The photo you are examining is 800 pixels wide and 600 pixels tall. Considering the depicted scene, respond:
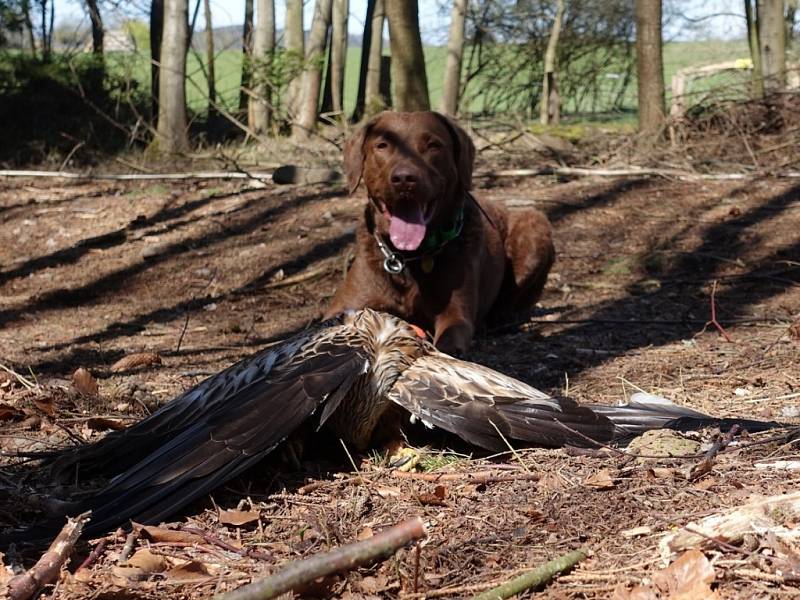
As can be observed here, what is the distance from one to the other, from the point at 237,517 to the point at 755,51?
15681 mm

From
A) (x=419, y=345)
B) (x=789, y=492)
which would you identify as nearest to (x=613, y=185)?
(x=419, y=345)

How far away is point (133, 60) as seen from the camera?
53.0 feet

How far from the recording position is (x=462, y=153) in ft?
21.5

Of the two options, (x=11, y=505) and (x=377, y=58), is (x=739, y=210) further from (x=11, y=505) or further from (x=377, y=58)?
(x=377, y=58)

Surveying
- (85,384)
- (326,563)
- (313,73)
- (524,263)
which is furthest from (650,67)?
(326,563)

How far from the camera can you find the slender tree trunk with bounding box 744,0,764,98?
13.1 meters

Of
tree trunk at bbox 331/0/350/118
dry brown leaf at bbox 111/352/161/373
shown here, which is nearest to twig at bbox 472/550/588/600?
dry brown leaf at bbox 111/352/161/373

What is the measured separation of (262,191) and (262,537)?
9.18m

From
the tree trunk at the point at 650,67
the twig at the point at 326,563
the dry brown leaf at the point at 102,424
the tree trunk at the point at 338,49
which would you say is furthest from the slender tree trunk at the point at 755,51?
the twig at the point at 326,563

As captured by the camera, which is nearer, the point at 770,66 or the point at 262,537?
the point at 262,537

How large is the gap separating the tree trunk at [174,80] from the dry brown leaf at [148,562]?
11640 mm

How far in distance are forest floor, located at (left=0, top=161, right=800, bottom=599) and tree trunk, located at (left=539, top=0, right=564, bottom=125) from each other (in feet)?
24.5

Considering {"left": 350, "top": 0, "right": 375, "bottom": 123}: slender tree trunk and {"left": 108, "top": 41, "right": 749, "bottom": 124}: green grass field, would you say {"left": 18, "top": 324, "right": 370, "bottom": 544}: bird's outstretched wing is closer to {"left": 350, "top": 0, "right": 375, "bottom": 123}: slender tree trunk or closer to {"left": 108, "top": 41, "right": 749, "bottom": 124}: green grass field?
{"left": 108, "top": 41, "right": 749, "bottom": 124}: green grass field

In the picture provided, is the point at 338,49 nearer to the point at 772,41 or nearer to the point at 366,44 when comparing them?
the point at 366,44
